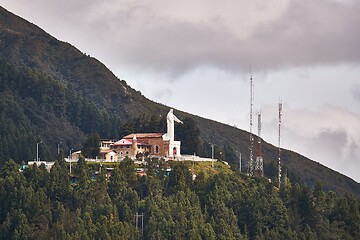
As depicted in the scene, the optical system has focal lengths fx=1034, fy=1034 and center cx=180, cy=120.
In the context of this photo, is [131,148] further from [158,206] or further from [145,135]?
[158,206]

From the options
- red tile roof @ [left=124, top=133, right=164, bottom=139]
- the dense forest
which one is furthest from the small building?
the dense forest

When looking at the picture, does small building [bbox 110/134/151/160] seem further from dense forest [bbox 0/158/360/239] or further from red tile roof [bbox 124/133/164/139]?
dense forest [bbox 0/158/360/239]

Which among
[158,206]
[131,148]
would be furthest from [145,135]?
[158,206]

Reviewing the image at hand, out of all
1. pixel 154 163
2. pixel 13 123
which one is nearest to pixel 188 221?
pixel 154 163

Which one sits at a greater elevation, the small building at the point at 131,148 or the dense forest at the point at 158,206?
the small building at the point at 131,148

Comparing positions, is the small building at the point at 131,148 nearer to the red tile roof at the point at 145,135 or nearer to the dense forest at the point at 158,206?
the red tile roof at the point at 145,135

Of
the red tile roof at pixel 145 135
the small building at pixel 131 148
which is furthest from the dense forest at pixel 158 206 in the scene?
the red tile roof at pixel 145 135

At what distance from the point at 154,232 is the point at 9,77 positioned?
8630 centimetres

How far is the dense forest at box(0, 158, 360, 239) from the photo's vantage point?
11775cm

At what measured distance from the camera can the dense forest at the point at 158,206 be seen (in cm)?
11775

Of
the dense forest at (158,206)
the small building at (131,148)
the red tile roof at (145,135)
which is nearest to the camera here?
the dense forest at (158,206)

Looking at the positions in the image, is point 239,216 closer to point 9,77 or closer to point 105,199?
point 105,199

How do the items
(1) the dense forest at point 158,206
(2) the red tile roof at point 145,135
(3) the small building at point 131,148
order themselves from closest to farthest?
1. (1) the dense forest at point 158,206
2. (3) the small building at point 131,148
3. (2) the red tile roof at point 145,135

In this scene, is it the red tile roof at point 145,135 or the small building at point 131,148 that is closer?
the small building at point 131,148
